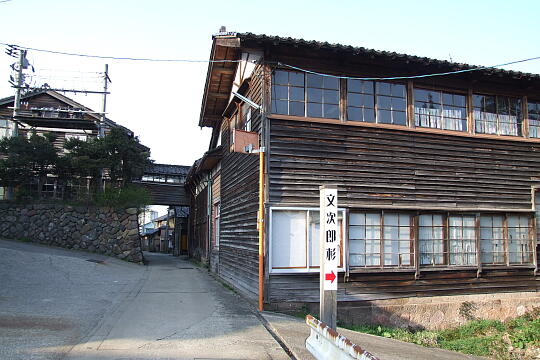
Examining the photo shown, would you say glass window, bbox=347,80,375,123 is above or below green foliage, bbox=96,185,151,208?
above

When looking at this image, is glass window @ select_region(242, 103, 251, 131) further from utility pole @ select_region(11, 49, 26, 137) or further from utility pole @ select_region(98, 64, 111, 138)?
utility pole @ select_region(11, 49, 26, 137)

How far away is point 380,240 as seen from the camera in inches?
409

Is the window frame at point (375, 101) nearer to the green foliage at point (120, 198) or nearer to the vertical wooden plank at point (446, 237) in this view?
the vertical wooden plank at point (446, 237)

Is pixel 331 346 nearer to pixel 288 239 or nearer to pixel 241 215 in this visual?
pixel 288 239

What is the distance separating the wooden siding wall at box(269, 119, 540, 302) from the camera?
9859mm

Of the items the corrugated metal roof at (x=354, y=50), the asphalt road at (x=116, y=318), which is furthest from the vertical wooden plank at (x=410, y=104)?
the asphalt road at (x=116, y=318)

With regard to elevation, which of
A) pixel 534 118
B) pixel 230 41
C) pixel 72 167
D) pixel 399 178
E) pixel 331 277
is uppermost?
pixel 230 41

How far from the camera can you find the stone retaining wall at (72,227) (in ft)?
65.2

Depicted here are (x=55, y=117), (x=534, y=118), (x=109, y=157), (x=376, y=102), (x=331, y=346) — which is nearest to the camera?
(x=331, y=346)

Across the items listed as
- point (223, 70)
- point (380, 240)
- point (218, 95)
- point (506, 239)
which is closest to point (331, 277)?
point (380, 240)

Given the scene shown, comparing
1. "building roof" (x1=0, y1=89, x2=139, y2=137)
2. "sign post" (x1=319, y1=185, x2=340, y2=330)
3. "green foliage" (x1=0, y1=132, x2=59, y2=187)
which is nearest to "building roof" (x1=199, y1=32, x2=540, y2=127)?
"sign post" (x1=319, y1=185, x2=340, y2=330)

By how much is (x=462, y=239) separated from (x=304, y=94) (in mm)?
5645

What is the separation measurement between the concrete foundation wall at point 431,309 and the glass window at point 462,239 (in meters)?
0.96

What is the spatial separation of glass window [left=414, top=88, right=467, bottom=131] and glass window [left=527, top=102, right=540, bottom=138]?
232 cm
